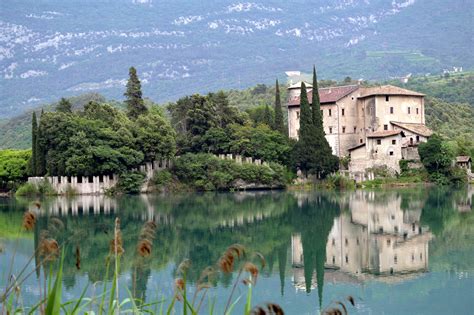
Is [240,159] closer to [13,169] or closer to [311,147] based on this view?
[311,147]

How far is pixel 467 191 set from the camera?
45094mm

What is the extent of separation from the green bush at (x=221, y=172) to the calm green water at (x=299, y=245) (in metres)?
7.39

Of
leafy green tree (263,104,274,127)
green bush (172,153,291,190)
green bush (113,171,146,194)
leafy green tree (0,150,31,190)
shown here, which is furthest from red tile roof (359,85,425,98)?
leafy green tree (0,150,31,190)

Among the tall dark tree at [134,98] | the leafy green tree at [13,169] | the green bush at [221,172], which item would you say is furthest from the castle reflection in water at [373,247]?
the leafy green tree at [13,169]

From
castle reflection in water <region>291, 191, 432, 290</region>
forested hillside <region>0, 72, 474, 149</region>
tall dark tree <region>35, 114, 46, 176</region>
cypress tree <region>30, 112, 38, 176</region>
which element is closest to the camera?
castle reflection in water <region>291, 191, 432, 290</region>

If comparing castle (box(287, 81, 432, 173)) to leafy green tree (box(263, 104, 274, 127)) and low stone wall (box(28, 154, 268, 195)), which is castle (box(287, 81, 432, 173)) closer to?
leafy green tree (box(263, 104, 274, 127))

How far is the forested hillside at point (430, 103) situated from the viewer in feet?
243

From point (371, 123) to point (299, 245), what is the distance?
34.2m

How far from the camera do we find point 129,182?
169ft

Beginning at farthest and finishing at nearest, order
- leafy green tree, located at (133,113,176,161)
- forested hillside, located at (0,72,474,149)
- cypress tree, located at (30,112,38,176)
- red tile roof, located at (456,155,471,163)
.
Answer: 1. forested hillside, located at (0,72,474,149)
2. red tile roof, located at (456,155,471,163)
3. cypress tree, located at (30,112,38,176)
4. leafy green tree, located at (133,113,176,161)

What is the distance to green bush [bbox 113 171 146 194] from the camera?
169ft

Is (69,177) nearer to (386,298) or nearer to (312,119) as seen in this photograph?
(312,119)

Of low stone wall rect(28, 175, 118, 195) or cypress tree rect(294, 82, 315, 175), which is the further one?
cypress tree rect(294, 82, 315, 175)

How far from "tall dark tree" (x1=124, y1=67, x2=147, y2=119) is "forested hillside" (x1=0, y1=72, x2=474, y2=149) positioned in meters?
9.70
